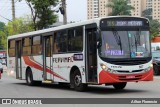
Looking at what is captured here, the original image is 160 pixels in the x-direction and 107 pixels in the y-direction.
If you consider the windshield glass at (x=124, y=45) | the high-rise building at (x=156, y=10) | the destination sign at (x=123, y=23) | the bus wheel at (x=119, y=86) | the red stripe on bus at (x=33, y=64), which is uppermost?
the high-rise building at (x=156, y=10)

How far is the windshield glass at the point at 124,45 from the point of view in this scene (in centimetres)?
1698

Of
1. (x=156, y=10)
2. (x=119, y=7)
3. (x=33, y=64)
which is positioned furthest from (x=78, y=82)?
(x=156, y=10)

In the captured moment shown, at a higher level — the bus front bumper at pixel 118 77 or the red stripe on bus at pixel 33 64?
the red stripe on bus at pixel 33 64

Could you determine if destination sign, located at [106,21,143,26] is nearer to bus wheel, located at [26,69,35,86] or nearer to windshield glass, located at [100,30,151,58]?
windshield glass, located at [100,30,151,58]

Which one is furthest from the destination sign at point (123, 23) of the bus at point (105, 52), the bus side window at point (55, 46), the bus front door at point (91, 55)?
the bus side window at point (55, 46)

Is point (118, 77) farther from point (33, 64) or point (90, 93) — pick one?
point (33, 64)

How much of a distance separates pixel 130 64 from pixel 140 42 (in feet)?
3.38

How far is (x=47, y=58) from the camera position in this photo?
21922mm

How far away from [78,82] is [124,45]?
2.76m

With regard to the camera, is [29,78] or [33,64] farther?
[29,78]

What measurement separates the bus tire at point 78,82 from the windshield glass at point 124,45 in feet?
6.56

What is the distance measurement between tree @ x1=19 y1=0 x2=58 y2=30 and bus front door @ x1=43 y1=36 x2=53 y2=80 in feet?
55.1

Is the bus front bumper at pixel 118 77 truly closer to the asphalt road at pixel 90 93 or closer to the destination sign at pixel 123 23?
the asphalt road at pixel 90 93

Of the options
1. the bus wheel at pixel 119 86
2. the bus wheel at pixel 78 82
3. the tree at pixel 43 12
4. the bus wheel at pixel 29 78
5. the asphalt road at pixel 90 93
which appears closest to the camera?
the asphalt road at pixel 90 93
